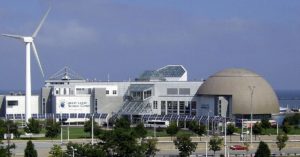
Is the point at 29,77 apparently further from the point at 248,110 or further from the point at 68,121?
the point at 248,110

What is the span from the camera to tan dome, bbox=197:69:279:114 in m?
129

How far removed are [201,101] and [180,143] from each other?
66.0m

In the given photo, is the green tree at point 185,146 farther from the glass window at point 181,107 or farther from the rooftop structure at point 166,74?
the rooftop structure at point 166,74

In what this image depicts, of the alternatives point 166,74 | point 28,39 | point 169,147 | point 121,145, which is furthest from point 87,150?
point 166,74

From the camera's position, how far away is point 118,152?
182 feet

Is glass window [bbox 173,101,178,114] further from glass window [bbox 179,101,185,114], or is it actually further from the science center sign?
the science center sign

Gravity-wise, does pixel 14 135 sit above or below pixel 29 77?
below

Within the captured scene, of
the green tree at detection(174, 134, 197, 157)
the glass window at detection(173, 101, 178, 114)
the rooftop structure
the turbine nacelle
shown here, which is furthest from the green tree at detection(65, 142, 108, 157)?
the rooftop structure

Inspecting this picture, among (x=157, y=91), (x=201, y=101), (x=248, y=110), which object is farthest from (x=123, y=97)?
(x=248, y=110)

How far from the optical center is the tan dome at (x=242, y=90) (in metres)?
129

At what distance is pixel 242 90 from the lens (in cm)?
12975

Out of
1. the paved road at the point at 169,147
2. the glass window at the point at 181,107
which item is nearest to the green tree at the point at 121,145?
the paved road at the point at 169,147

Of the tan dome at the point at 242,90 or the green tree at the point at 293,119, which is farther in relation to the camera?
the tan dome at the point at 242,90

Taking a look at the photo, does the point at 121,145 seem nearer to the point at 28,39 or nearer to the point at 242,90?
the point at 28,39
